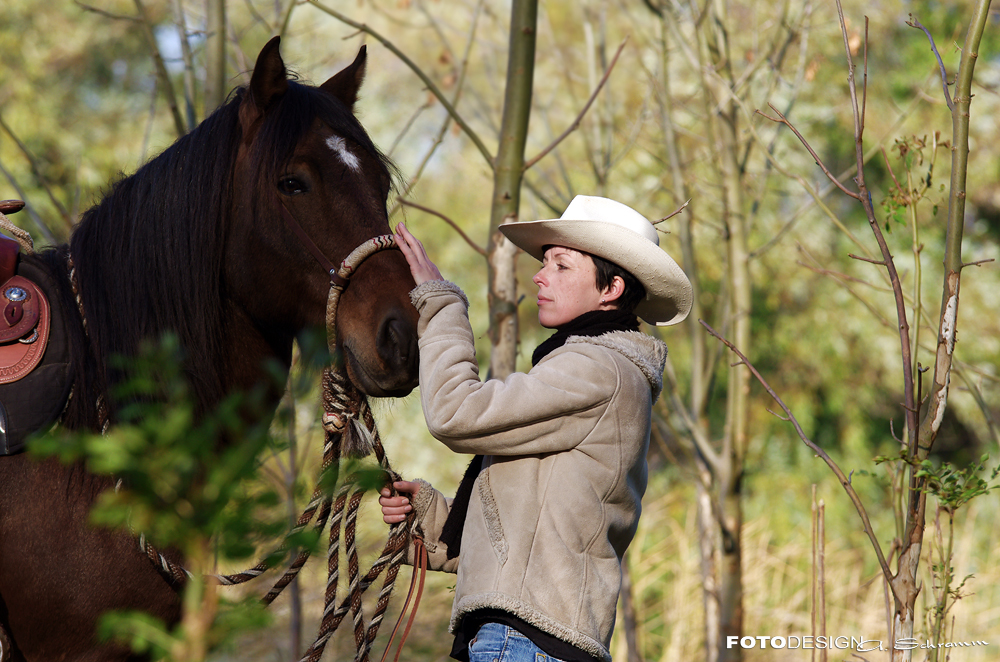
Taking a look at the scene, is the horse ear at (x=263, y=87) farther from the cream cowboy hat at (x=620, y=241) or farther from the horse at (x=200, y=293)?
the cream cowboy hat at (x=620, y=241)

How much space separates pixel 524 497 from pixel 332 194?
2.86 feet

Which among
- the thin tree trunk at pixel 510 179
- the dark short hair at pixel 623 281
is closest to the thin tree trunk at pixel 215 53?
the thin tree trunk at pixel 510 179

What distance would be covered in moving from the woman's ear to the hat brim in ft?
0.12

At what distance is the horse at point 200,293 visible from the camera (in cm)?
179

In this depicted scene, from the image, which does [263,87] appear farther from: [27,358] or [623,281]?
[623,281]

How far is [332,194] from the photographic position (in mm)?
2000

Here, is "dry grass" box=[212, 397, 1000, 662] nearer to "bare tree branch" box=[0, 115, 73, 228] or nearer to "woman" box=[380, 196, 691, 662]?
"bare tree branch" box=[0, 115, 73, 228]

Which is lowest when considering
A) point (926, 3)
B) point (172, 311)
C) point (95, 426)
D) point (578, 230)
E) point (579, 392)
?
point (95, 426)

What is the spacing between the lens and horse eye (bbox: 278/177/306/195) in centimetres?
201

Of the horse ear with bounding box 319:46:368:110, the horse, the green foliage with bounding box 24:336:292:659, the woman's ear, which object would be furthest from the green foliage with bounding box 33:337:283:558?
the horse ear with bounding box 319:46:368:110

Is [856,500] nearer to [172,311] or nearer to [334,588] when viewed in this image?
[334,588]

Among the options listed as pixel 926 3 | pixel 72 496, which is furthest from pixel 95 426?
pixel 926 3

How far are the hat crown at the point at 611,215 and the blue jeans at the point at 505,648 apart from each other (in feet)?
3.27
